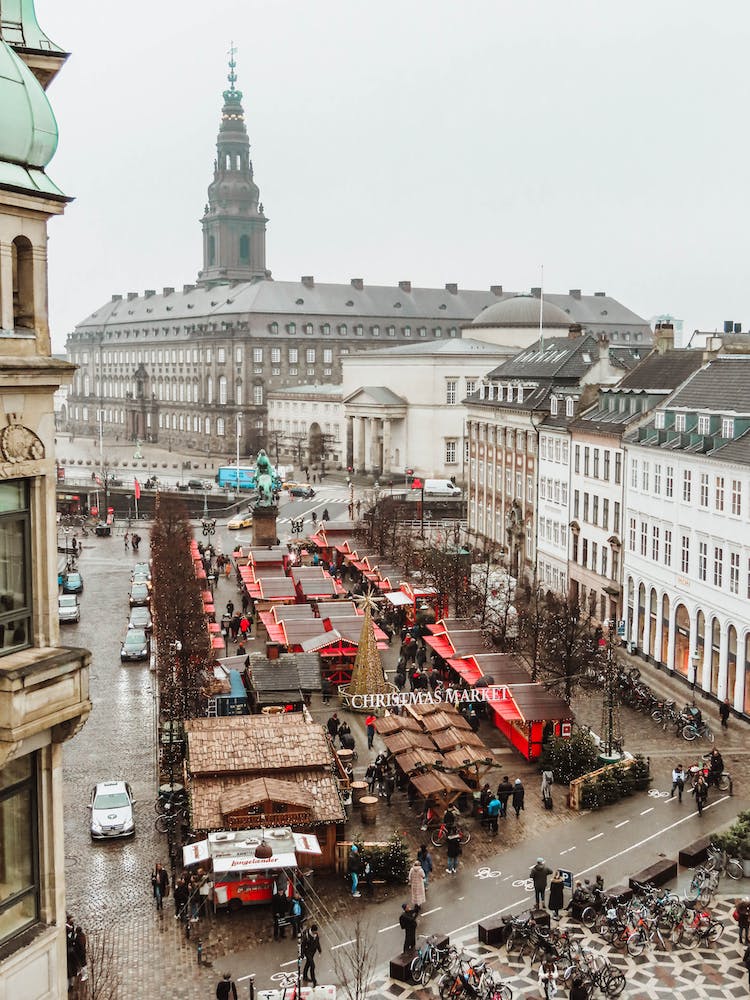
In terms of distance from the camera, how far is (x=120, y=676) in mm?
52812

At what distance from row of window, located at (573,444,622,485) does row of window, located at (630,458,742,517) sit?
6.82 ft

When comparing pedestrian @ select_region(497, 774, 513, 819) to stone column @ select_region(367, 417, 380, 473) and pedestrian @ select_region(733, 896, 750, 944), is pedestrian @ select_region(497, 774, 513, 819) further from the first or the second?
stone column @ select_region(367, 417, 380, 473)

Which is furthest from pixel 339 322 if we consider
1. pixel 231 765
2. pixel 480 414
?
pixel 231 765

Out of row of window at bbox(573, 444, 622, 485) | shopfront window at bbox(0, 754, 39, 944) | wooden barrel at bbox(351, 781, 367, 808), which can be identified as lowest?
wooden barrel at bbox(351, 781, 367, 808)

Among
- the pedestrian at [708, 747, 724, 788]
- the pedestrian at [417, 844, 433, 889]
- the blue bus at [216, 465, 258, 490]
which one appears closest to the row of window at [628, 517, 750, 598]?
the pedestrian at [708, 747, 724, 788]

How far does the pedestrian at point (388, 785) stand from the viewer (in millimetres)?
36438

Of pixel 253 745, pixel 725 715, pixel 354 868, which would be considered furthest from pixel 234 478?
pixel 354 868

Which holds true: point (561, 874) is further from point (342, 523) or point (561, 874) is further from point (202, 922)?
point (342, 523)

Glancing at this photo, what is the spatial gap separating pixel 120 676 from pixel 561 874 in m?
28.7

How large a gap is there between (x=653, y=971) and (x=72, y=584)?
54172 mm

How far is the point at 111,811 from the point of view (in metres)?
33.8

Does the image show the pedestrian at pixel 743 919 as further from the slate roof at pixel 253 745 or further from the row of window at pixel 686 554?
the row of window at pixel 686 554

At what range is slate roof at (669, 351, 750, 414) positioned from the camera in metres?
50.9

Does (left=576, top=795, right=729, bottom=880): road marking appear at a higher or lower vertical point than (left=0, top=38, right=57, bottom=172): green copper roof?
lower
